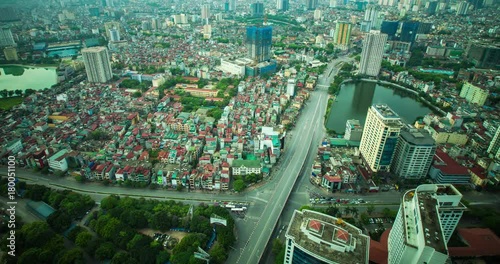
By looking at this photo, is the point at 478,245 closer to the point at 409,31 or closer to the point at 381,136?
the point at 381,136

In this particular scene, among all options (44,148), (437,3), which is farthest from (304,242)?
(437,3)

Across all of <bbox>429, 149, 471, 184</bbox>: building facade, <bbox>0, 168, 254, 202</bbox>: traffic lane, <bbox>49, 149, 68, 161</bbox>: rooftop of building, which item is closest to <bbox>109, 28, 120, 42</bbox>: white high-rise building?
<bbox>49, 149, 68, 161</bbox>: rooftop of building

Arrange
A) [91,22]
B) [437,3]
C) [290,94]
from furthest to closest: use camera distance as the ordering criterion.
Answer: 1. [437,3]
2. [91,22]
3. [290,94]

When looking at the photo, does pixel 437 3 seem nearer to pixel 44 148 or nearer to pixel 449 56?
pixel 449 56

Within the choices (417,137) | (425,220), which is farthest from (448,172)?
(425,220)

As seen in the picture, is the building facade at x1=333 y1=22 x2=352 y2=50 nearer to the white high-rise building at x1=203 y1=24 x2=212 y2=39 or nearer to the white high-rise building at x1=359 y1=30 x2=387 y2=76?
the white high-rise building at x1=359 y1=30 x2=387 y2=76

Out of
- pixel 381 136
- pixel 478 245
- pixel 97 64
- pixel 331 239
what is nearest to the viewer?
pixel 331 239
